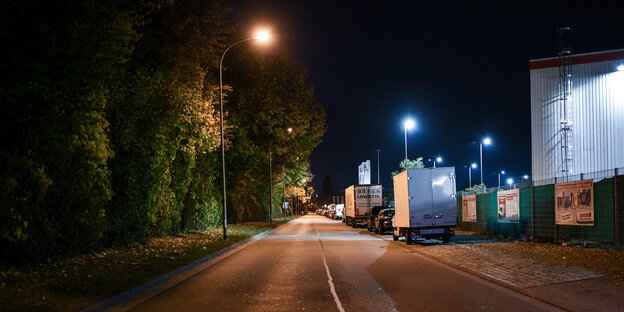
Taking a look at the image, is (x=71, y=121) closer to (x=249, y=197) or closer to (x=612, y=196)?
(x=612, y=196)

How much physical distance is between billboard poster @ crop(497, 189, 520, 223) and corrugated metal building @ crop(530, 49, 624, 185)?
1659 centimetres

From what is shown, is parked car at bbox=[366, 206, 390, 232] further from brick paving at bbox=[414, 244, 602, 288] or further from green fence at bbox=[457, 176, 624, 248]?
brick paving at bbox=[414, 244, 602, 288]

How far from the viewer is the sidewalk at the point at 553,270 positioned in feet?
30.4

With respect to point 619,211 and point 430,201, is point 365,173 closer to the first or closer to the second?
point 430,201

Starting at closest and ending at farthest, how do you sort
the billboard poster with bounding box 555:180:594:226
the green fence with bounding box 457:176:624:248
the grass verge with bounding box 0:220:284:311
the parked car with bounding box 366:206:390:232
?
the grass verge with bounding box 0:220:284:311, the green fence with bounding box 457:176:624:248, the billboard poster with bounding box 555:180:594:226, the parked car with bounding box 366:206:390:232

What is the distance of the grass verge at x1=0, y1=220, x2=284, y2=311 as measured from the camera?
8.84 meters

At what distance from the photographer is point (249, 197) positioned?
54438mm

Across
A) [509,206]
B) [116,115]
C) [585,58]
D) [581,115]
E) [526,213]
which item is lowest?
[526,213]

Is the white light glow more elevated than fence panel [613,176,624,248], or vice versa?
the white light glow

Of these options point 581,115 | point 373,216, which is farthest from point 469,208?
point 581,115

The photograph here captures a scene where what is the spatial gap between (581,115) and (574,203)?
1018 inches

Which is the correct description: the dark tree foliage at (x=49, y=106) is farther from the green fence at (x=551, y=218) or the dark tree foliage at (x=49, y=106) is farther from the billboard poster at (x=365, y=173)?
the billboard poster at (x=365, y=173)

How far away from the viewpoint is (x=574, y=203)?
17422mm

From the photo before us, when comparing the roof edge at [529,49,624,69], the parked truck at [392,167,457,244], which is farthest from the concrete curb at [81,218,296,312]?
the roof edge at [529,49,624,69]
